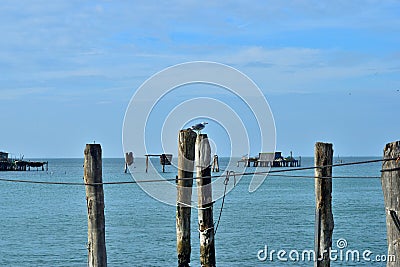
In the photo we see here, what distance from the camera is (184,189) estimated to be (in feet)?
45.5

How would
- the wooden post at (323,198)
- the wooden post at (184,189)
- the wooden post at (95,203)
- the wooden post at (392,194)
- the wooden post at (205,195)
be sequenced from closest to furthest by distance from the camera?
the wooden post at (392,194) → the wooden post at (95,203) → the wooden post at (323,198) → the wooden post at (205,195) → the wooden post at (184,189)

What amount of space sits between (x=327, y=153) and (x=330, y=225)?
1.48 meters

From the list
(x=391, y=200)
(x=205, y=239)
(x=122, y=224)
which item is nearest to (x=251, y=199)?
(x=122, y=224)

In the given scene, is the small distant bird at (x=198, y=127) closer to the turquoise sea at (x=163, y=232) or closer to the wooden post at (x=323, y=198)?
the wooden post at (x=323, y=198)

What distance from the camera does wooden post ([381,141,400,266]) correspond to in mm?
8273

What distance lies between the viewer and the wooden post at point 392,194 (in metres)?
8.27

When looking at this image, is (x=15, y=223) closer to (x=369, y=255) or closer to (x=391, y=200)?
(x=369, y=255)

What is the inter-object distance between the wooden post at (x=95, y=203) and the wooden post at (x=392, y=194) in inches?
173

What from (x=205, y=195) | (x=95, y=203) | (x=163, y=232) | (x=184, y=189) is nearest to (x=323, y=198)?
(x=205, y=195)

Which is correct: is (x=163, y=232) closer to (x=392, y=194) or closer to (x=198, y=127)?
(x=198, y=127)

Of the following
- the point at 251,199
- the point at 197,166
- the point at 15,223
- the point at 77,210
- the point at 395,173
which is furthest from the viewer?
the point at 251,199

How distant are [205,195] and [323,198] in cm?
206

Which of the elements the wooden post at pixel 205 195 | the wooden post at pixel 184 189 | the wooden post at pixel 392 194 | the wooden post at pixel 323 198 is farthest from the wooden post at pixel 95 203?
the wooden post at pixel 392 194

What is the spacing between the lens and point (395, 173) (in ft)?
27.0
